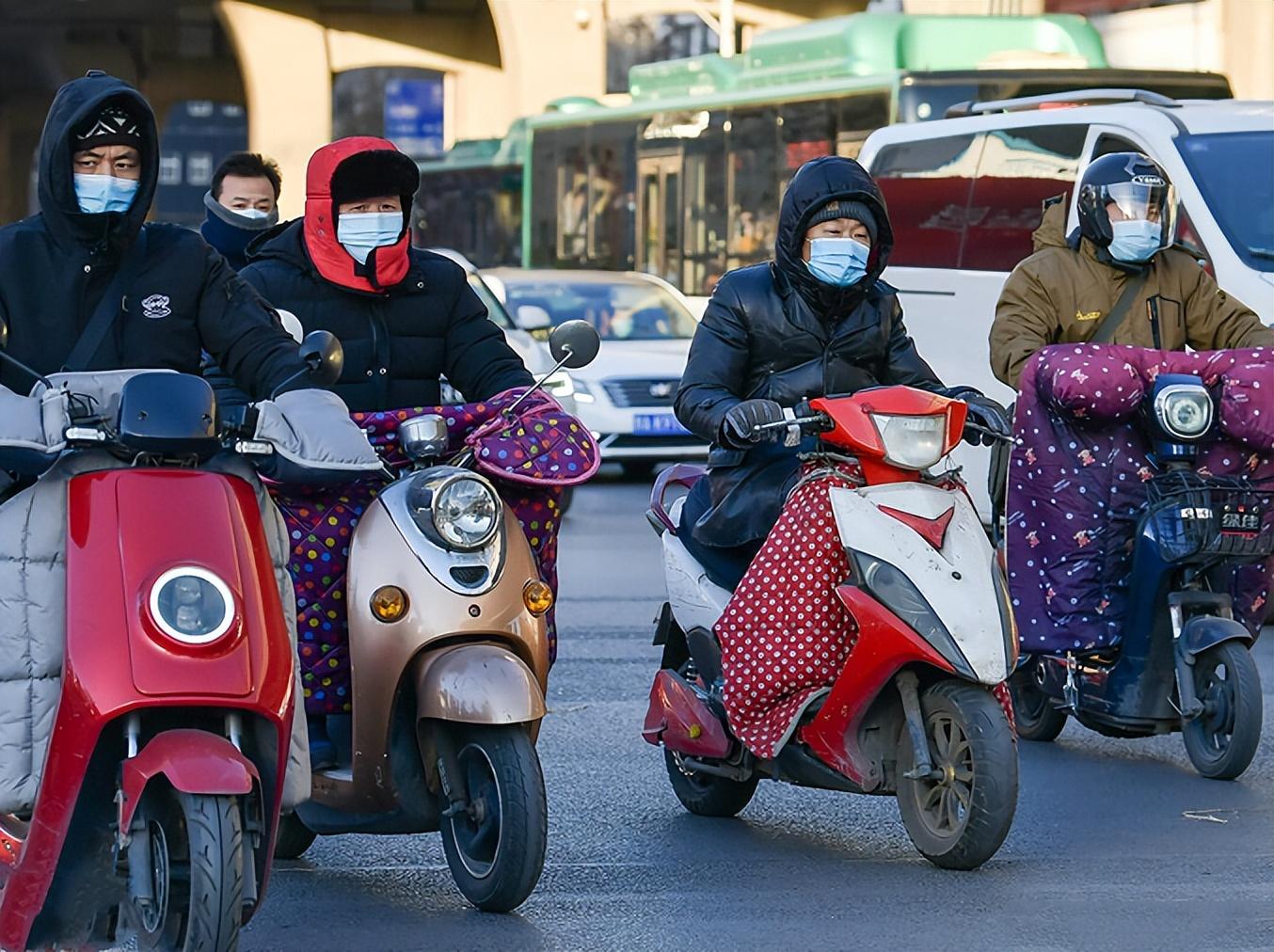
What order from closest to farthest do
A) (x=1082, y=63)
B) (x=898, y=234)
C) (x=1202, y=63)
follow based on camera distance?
(x=898, y=234) → (x=1082, y=63) → (x=1202, y=63)

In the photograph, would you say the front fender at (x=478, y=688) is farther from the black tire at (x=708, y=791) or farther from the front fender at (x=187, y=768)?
the black tire at (x=708, y=791)

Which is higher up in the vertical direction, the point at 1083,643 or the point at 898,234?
the point at 898,234

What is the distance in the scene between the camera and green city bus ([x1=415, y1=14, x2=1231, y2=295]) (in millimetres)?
19547

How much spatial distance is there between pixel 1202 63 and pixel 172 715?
84.1ft

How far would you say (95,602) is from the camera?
443cm

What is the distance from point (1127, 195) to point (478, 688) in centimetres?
314

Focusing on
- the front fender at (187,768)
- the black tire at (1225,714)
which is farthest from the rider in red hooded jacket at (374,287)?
the black tire at (1225,714)

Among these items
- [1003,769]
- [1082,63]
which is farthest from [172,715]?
[1082,63]

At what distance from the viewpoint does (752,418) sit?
5.84 meters

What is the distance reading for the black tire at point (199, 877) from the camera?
4.29m

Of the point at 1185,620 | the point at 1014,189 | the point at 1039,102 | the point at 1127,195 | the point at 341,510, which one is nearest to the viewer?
the point at 341,510

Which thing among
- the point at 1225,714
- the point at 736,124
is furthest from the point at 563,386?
the point at 1225,714

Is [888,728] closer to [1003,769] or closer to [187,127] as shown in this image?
[1003,769]

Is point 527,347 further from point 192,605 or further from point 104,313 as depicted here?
point 192,605
